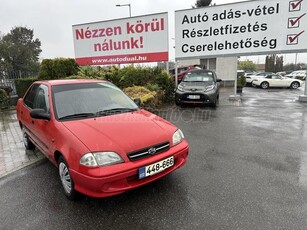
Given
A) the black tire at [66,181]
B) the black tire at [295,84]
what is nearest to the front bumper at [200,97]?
the black tire at [66,181]

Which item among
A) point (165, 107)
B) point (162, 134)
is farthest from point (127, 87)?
point (162, 134)

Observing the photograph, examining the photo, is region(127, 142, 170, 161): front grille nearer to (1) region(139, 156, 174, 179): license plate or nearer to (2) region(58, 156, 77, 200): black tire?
(1) region(139, 156, 174, 179): license plate

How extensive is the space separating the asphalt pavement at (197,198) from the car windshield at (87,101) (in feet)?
3.77

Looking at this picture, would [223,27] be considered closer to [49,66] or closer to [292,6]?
[292,6]

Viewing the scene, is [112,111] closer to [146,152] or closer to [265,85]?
[146,152]

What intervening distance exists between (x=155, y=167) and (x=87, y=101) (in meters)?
1.65

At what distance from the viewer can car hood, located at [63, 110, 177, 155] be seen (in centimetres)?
264

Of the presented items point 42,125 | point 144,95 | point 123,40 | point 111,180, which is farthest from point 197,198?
point 123,40

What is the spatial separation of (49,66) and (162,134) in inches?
379

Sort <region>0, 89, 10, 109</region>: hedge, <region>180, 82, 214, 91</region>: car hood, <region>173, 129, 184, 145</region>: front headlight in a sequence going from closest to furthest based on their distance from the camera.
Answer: <region>173, 129, 184, 145</region>: front headlight → <region>180, 82, 214, 91</region>: car hood → <region>0, 89, 10, 109</region>: hedge

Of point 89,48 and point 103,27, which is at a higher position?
point 103,27

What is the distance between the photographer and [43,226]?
2.50 meters

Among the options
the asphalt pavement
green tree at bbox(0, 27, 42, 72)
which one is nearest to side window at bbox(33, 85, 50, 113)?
the asphalt pavement

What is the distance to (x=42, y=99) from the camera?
3811mm
